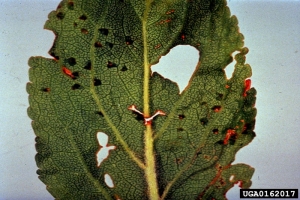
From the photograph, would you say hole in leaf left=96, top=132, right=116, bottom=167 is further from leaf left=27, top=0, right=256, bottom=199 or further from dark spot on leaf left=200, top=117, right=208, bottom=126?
dark spot on leaf left=200, top=117, right=208, bottom=126

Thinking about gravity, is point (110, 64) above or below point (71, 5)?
below

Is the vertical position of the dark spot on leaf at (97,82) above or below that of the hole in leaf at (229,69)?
below

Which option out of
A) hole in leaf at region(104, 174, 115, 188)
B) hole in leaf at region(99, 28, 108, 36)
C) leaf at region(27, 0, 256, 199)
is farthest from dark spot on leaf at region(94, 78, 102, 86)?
hole in leaf at region(104, 174, 115, 188)

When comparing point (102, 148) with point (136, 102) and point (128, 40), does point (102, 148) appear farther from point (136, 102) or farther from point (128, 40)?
point (128, 40)

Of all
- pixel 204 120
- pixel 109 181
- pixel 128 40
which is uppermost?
pixel 128 40

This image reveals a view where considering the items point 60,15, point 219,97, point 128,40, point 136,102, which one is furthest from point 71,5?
point 219,97

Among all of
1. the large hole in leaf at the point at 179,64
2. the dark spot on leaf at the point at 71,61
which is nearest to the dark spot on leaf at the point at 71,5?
the dark spot on leaf at the point at 71,61

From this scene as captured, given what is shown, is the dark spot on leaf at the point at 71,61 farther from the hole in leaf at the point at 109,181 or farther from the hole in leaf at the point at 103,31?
the hole in leaf at the point at 109,181

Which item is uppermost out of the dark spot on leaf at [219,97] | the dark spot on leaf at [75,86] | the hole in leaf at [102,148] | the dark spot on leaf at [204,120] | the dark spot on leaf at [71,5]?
the dark spot on leaf at [71,5]
